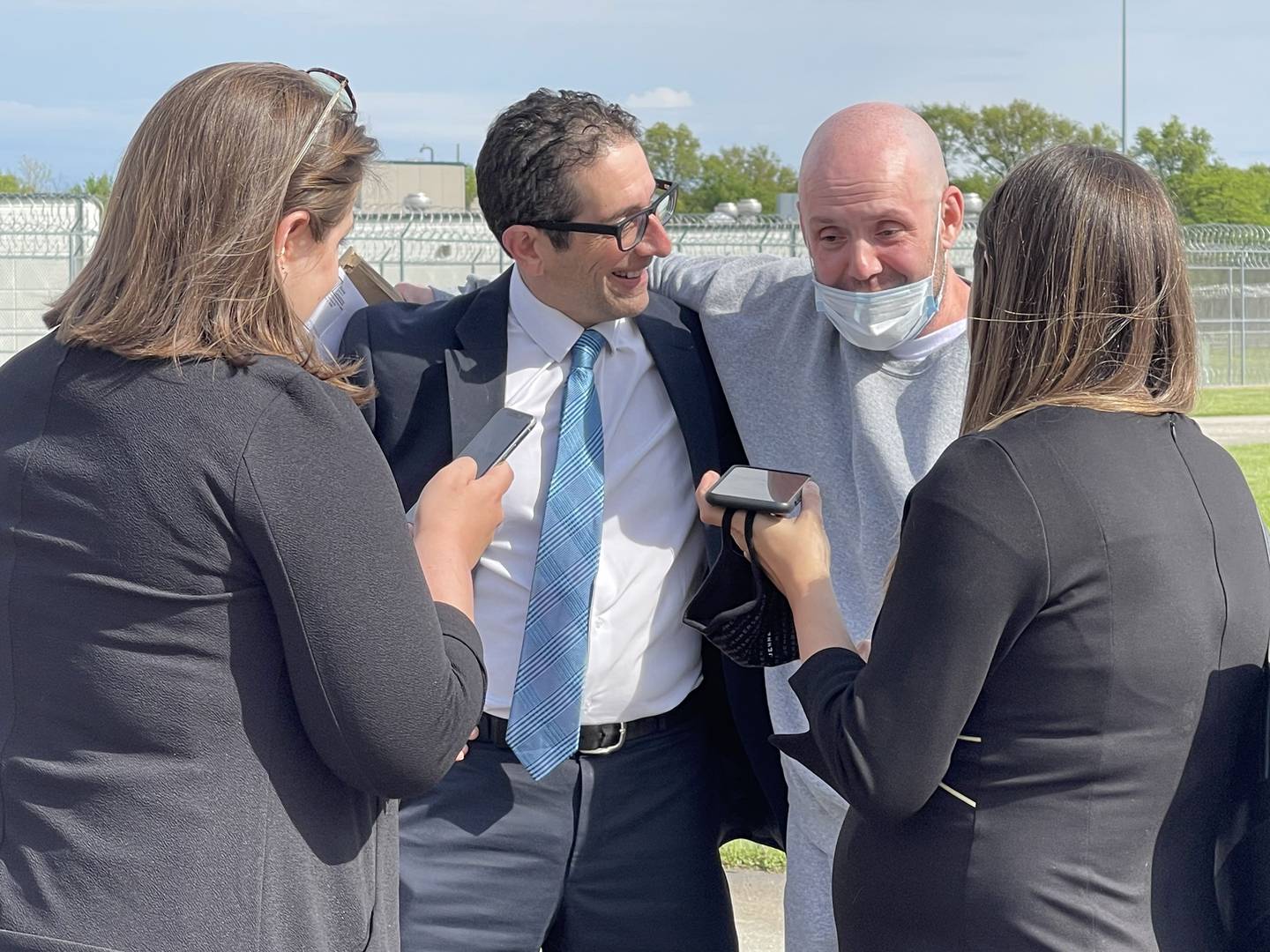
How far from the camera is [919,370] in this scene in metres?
2.82

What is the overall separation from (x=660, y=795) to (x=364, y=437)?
136 centimetres

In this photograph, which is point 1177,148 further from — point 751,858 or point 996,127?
point 751,858

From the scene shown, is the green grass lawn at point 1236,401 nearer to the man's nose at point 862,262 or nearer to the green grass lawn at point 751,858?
the green grass lawn at point 751,858

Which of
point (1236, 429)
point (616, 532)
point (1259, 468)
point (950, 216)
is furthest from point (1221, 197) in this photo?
point (616, 532)

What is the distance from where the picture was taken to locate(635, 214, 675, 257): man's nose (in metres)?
2.93

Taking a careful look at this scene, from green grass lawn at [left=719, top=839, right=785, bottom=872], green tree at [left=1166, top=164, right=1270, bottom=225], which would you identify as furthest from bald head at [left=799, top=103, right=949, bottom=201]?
green tree at [left=1166, top=164, right=1270, bottom=225]

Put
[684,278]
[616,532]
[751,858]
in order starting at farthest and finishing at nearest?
1. [751,858]
2. [684,278]
3. [616,532]

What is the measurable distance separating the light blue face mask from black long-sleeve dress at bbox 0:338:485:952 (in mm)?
1341

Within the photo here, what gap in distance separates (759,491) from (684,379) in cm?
78

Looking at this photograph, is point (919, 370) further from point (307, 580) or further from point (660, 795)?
point (307, 580)

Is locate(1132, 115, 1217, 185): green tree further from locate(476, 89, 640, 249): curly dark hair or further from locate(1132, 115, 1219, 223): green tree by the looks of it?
locate(476, 89, 640, 249): curly dark hair

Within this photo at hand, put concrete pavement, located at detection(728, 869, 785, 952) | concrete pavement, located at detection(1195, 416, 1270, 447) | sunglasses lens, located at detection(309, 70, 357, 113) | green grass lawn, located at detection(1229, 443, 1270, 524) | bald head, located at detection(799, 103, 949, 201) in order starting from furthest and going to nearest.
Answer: concrete pavement, located at detection(1195, 416, 1270, 447)
green grass lawn, located at detection(1229, 443, 1270, 524)
concrete pavement, located at detection(728, 869, 785, 952)
bald head, located at detection(799, 103, 949, 201)
sunglasses lens, located at detection(309, 70, 357, 113)

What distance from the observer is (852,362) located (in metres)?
2.85

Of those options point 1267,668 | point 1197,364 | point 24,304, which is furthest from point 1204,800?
point 24,304
